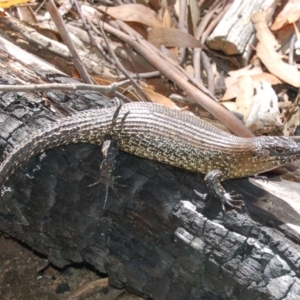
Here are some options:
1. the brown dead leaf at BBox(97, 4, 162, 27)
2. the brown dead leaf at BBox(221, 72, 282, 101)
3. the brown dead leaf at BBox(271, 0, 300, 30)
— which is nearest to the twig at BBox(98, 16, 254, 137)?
the brown dead leaf at BBox(97, 4, 162, 27)

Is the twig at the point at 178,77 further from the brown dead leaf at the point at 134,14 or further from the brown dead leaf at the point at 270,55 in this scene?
the brown dead leaf at the point at 270,55

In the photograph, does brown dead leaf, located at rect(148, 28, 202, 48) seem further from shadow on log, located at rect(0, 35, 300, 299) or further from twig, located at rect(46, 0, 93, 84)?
shadow on log, located at rect(0, 35, 300, 299)

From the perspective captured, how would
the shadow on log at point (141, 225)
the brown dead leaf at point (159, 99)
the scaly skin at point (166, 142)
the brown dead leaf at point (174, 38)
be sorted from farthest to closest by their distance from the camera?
the brown dead leaf at point (174, 38)
the brown dead leaf at point (159, 99)
the scaly skin at point (166, 142)
the shadow on log at point (141, 225)

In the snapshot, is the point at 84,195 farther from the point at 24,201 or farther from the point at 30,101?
the point at 30,101

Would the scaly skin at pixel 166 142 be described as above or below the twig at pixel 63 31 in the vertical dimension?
below

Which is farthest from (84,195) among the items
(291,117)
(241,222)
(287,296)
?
(291,117)

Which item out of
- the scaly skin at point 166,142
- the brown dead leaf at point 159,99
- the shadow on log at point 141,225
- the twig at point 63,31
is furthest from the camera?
the brown dead leaf at point 159,99

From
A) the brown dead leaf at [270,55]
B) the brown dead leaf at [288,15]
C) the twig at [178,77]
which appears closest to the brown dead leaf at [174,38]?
the twig at [178,77]
